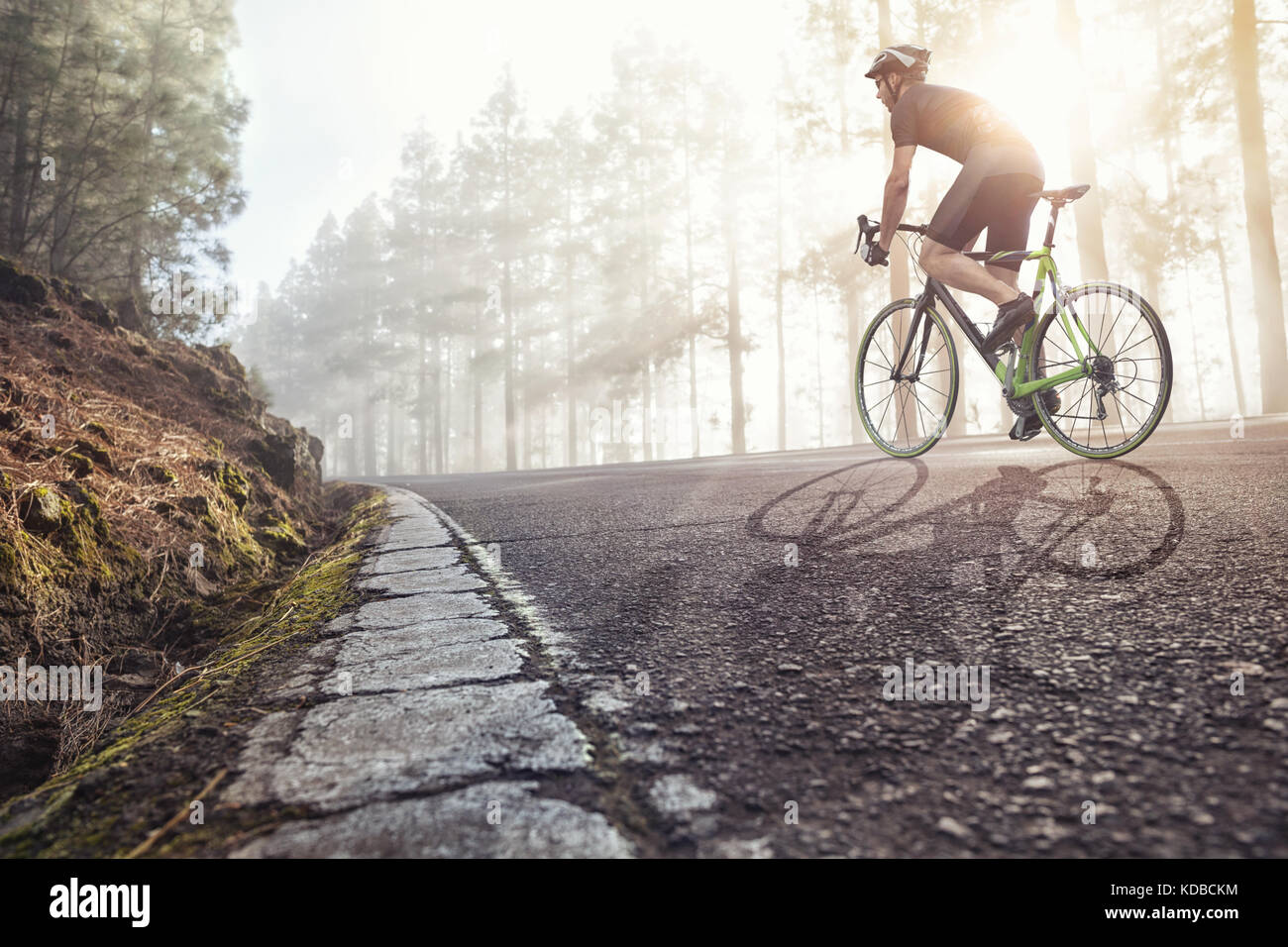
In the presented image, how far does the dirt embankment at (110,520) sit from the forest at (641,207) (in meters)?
3.38

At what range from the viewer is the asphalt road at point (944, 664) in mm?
923

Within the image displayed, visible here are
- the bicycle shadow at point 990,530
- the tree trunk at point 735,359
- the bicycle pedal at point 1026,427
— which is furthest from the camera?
the tree trunk at point 735,359

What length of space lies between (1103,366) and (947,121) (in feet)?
5.53

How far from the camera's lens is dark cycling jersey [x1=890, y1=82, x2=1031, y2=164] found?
3896 millimetres

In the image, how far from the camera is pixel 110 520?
315 centimetres

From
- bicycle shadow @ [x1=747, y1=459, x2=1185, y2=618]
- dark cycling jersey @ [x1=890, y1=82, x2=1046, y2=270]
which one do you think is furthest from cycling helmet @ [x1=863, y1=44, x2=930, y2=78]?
bicycle shadow @ [x1=747, y1=459, x2=1185, y2=618]

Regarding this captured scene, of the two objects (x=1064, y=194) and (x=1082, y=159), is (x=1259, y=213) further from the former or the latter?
(x=1064, y=194)

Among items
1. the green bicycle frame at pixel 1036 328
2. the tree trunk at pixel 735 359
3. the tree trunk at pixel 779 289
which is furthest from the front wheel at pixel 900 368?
the tree trunk at pixel 779 289

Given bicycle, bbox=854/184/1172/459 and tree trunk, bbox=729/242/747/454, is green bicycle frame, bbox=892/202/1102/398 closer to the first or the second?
bicycle, bbox=854/184/1172/459

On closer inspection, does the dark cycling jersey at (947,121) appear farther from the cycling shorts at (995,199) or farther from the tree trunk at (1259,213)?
the tree trunk at (1259,213)

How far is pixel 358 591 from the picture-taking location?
2.49 meters

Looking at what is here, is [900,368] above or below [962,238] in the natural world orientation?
below

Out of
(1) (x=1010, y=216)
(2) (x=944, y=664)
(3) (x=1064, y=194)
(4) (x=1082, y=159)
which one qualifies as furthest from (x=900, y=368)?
(4) (x=1082, y=159)
